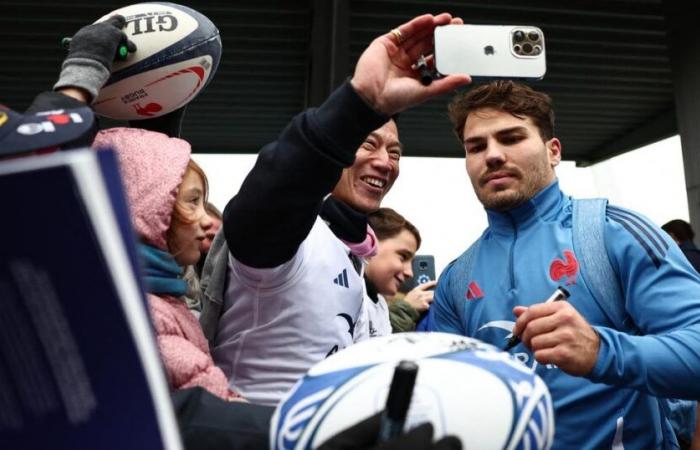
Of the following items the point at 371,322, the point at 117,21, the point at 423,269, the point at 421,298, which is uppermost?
the point at 117,21

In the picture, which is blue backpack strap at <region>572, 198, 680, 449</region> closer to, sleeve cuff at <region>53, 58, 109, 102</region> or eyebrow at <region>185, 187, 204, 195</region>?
eyebrow at <region>185, 187, 204, 195</region>

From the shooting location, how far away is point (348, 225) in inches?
87.5

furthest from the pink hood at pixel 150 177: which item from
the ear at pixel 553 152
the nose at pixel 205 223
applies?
Result: the ear at pixel 553 152

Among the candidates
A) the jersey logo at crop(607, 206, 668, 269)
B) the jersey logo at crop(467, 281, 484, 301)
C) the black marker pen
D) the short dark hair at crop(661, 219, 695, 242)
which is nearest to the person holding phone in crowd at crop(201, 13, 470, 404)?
the jersey logo at crop(467, 281, 484, 301)

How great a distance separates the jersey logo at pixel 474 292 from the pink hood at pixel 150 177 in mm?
1177

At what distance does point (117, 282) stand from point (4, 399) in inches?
6.6

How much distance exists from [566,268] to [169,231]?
125 centimetres

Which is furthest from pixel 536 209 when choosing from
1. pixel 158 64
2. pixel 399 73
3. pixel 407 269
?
pixel 407 269

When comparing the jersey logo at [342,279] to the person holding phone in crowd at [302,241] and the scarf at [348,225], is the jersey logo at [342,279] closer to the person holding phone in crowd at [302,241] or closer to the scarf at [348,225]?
the person holding phone in crowd at [302,241]

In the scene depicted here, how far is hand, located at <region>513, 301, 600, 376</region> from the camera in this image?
1652 millimetres

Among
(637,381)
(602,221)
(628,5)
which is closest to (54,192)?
(637,381)

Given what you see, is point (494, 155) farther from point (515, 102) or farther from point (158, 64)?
point (158, 64)

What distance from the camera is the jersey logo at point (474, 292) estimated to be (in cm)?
242

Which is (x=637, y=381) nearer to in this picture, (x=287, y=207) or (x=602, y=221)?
(x=602, y=221)
